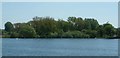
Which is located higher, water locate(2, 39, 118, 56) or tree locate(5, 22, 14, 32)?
tree locate(5, 22, 14, 32)

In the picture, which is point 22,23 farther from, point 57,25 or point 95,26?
point 95,26

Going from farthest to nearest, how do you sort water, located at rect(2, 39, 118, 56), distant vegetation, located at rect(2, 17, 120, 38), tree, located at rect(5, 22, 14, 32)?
distant vegetation, located at rect(2, 17, 120, 38)
tree, located at rect(5, 22, 14, 32)
water, located at rect(2, 39, 118, 56)

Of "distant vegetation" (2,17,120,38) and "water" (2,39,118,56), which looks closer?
"water" (2,39,118,56)

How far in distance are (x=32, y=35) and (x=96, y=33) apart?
581 centimetres

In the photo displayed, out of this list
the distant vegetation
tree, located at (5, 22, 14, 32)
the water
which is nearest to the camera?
the water

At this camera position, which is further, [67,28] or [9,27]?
[67,28]

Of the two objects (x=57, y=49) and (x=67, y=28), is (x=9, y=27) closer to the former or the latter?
(x=67, y=28)

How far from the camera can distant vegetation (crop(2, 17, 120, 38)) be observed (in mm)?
30375

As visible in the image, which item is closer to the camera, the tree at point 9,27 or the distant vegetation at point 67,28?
the tree at point 9,27

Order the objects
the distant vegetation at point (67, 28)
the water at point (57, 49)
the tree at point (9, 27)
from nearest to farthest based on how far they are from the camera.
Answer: the water at point (57, 49) < the tree at point (9, 27) < the distant vegetation at point (67, 28)

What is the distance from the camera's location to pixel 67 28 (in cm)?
3175

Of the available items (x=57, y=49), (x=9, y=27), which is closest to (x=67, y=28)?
(x=9, y=27)

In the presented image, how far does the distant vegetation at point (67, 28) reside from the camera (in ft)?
99.7

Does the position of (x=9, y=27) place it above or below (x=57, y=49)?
above
